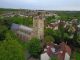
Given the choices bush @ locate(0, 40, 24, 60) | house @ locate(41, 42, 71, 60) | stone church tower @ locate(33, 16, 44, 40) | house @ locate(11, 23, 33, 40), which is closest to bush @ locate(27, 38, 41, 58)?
house @ locate(41, 42, 71, 60)

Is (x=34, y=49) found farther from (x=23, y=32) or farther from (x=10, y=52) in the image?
(x=23, y=32)

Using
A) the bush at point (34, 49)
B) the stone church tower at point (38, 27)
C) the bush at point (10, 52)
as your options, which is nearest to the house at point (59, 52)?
the bush at point (34, 49)

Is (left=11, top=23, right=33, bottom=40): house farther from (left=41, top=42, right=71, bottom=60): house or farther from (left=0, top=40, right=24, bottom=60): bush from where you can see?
(left=0, top=40, right=24, bottom=60): bush

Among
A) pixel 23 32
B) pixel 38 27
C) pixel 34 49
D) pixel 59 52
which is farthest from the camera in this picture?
pixel 23 32

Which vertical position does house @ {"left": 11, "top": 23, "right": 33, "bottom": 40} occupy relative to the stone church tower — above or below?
below

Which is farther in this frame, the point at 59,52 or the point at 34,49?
the point at 34,49

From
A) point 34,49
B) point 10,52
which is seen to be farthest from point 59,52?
point 10,52

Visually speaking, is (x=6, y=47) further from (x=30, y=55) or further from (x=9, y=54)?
(x=30, y=55)

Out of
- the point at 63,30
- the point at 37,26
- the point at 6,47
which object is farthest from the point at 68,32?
the point at 6,47

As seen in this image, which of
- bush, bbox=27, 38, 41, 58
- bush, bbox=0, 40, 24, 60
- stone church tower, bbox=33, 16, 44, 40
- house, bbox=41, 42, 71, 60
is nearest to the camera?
bush, bbox=0, 40, 24, 60

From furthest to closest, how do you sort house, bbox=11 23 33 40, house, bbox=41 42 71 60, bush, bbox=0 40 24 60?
→ house, bbox=11 23 33 40, house, bbox=41 42 71 60, bush, bbox=0 40 24 60

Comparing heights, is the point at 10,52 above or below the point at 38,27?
above
